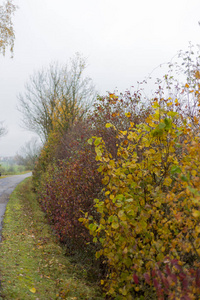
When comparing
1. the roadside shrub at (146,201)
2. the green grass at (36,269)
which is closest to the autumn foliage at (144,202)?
the roadside shrub at (146,201)

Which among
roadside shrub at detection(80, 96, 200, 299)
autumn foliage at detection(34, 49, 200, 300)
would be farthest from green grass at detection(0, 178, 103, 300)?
roadside shrub at detection(80, 96, 200, 299)

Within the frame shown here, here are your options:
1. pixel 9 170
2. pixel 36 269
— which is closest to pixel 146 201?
pixel 36 269

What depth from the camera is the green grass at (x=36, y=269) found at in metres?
4.20

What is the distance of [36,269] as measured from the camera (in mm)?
5160

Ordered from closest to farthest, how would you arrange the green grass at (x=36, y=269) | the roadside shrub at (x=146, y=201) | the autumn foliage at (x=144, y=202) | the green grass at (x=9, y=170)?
1. the autumn foliage at (x=144, y=202)
2. the roadside shrub at (x=146, y=201)
3. the green grass at (x=36, y=269)
4. the green grass at (x=9, y=170)

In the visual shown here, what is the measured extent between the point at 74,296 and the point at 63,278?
748mm

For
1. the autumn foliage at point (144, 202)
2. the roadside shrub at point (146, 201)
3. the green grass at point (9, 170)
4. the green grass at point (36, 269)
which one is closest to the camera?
the autumn foliage at point (144, 202)

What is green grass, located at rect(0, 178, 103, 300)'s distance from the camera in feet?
13.8

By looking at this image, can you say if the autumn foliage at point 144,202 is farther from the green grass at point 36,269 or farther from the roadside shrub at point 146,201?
the green grass at point 36,269

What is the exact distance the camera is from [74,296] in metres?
4.30

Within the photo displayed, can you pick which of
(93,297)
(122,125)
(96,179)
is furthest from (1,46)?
(93,297)

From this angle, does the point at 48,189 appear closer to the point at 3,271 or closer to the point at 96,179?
the point at 96,179

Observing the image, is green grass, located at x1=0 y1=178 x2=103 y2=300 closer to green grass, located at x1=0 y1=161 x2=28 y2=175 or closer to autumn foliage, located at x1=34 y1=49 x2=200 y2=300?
autumn foliage, located at x1=34 y1=49 x2=200 y2=300

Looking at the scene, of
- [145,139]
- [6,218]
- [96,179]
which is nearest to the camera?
[145,139]
